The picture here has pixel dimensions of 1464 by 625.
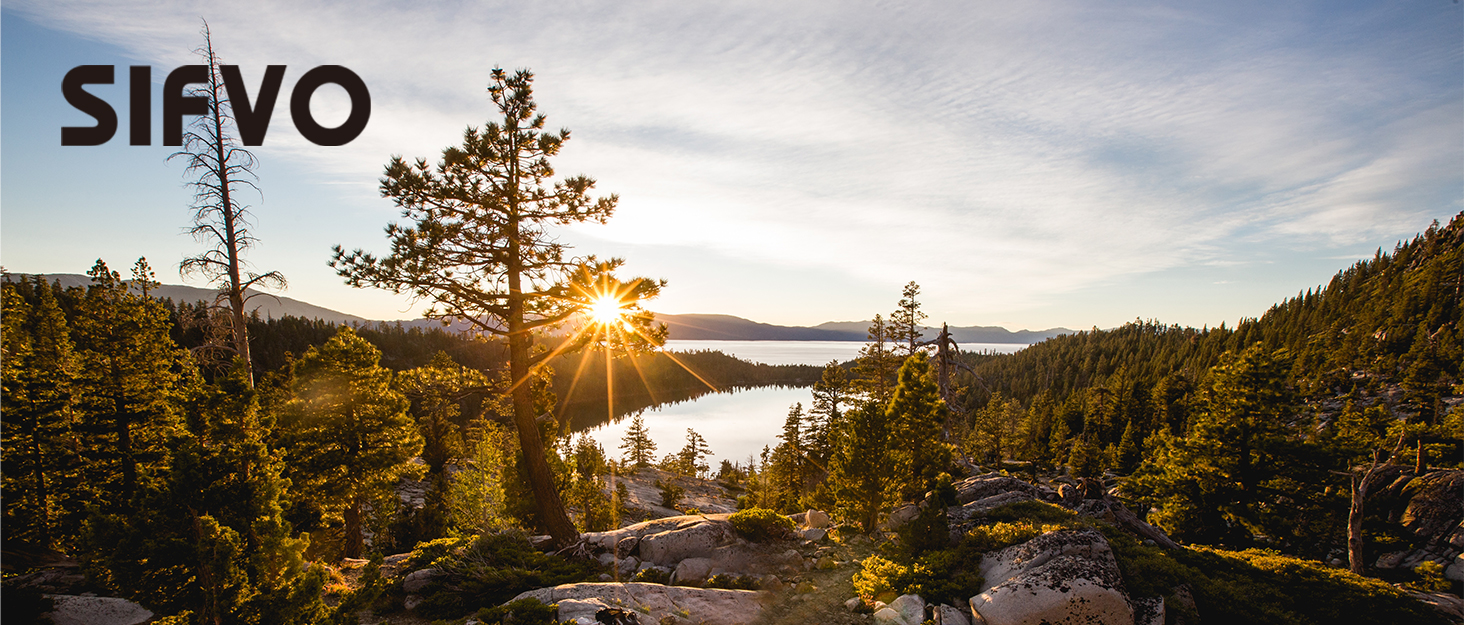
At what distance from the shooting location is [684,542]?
13945 mm

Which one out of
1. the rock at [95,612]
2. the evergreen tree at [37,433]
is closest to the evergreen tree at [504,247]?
the rock at [95,612]

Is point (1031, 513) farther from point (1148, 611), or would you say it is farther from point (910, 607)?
point (910, 607)

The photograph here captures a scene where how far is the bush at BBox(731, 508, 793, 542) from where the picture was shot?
48.4 feet

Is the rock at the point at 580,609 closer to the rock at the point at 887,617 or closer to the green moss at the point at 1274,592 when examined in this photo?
the rock at the point at 887,617

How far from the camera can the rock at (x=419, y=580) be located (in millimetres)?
11648

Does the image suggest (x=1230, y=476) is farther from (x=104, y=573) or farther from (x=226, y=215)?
(x=226, y=215)

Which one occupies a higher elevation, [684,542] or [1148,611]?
[1148,611]

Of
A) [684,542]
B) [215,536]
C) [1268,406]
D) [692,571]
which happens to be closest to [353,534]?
[684,542]

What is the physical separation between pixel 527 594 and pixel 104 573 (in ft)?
21.4

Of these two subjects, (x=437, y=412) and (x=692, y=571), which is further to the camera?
(x=437, y=412)

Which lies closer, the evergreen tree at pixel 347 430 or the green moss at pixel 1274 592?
the green moss at pixel 1274 592

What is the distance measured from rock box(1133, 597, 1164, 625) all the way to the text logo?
17451mm

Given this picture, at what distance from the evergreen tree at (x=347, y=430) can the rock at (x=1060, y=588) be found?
19.5 meters

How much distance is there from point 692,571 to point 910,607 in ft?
18.5
